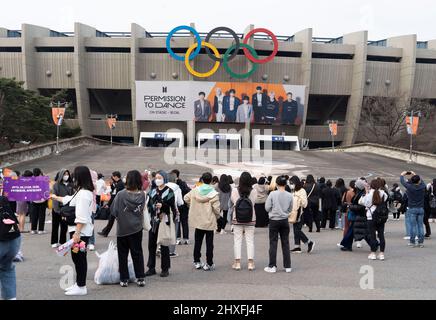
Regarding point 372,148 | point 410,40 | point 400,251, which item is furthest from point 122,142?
point 400,251

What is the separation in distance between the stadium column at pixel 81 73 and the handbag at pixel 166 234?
50.4 metres

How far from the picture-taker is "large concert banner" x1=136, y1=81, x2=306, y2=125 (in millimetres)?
51594

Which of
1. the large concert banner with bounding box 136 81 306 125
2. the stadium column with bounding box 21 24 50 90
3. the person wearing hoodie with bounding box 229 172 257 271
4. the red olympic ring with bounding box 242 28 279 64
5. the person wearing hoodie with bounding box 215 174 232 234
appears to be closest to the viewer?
the person wearing hoodie with bounding box 229 172 257 271

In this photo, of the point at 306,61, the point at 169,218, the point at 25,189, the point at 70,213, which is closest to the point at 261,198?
the point at 169,218

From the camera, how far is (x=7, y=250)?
4590mm

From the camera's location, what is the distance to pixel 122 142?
5931 cm

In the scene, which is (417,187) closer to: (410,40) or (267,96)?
(267,96)

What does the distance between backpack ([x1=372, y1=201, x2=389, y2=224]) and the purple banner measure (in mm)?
7199

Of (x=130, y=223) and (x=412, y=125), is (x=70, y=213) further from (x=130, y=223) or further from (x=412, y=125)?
(x=412, y=125)

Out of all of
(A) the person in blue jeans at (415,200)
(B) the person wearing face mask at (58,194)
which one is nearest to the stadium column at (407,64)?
(A) the person in blue jeans at (415,200)

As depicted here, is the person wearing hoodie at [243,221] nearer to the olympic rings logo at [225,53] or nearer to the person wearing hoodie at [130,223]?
the person wearing hoodie at [130,223]

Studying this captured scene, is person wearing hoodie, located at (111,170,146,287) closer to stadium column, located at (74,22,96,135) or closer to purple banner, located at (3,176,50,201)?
purple banner, located at (3,176,50,201)

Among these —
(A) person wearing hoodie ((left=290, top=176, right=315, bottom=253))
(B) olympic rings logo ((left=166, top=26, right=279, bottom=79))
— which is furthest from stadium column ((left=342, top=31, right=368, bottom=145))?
(A) person wearing hoodie ((left=290, top=176, right=315, bottom=253))

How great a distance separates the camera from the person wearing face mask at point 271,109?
2077 inches
